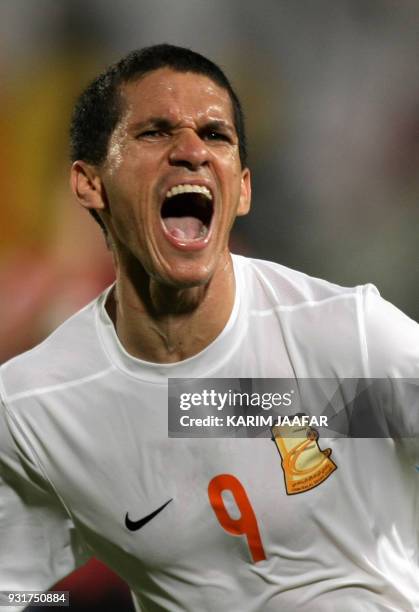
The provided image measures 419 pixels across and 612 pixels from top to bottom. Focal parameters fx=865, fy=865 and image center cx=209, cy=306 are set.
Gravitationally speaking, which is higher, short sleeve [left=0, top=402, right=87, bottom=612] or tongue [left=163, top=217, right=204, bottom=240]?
tongue [left=163, top=217, right=204, bottom=240]

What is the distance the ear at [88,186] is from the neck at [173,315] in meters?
0.15

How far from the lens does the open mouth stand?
55.6 inches

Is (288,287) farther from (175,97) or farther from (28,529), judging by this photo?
(28,529)

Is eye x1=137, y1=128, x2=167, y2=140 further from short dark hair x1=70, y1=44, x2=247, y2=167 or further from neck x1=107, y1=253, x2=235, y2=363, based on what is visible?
neck x1=107, y1=253, x2=235, y2=363

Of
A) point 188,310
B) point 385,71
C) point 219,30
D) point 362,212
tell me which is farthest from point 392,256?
point 188,310

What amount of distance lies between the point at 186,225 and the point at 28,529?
0.57 metres

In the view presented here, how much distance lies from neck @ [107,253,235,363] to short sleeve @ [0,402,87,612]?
0.24 m

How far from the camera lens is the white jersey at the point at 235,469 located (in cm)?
125

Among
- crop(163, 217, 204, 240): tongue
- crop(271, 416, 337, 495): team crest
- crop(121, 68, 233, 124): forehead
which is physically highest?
crop(121, 68, 233, 124): forehead

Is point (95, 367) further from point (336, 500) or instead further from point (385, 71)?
point (385, 71)

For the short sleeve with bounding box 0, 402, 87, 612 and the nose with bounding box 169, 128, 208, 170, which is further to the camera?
the short sleeve with bounding box 0, 402, 87, 612

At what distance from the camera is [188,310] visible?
4.26 feet

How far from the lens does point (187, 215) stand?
1438 millimetres

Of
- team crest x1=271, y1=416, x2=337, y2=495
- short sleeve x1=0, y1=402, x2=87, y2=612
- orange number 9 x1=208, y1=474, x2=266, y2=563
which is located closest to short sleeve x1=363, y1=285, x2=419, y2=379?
→ team crest x1=271, y1=416, x2=337, y2=495
